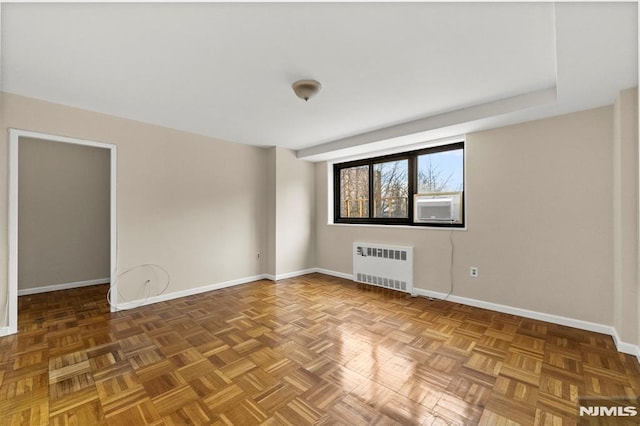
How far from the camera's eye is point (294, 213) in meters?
5.17

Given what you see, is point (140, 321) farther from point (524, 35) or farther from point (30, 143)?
point (524, 35)

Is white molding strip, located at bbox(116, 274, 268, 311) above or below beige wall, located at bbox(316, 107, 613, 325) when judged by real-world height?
below

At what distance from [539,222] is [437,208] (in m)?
1.13

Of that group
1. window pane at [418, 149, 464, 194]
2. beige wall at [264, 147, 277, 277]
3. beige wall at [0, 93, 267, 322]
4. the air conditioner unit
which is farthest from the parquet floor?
window pane at [418, 149, 464, 194]

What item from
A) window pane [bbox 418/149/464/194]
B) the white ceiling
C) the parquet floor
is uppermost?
the white ceiling

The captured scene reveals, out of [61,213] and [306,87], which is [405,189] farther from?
[61,213]

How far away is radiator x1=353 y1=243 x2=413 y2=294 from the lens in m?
4.09

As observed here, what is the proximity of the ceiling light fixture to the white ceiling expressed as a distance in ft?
0.22

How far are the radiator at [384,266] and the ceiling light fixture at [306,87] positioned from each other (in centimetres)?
264

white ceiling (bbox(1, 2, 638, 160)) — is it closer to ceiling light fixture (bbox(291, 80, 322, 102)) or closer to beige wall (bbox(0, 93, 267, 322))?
ceiling light fixture (bbox(291, 80, 322, 102))

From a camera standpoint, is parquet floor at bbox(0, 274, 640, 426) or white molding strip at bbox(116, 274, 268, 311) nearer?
parquet floor at bbox(0, 274, 640, 426)

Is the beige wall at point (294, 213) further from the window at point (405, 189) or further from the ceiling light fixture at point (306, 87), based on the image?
the ceiling light fixture at point (306, 87)

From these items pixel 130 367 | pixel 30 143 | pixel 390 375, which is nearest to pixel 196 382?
pixel 130 367

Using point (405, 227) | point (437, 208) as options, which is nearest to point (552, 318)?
point (437, 208)
